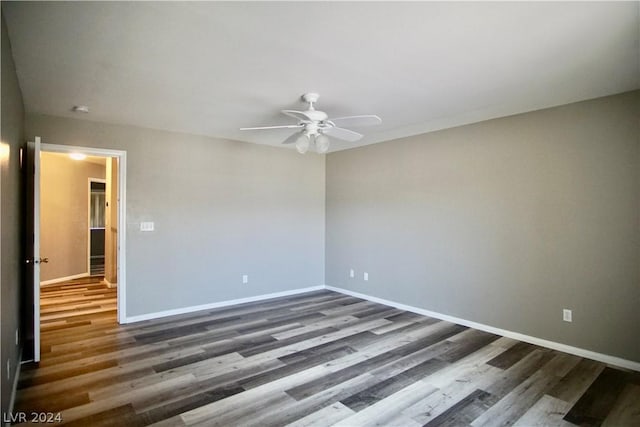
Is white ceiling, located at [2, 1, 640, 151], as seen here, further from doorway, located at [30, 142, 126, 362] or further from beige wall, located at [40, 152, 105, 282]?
beige wall, located at [40, 152, 105, 282]

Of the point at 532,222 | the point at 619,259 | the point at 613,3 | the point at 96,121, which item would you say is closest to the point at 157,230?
the point at 96,121

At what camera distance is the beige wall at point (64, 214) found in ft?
22.0

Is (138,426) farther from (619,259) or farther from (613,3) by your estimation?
(619,259)

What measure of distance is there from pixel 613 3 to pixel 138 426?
12.6 feet

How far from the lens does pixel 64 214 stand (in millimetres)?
7070

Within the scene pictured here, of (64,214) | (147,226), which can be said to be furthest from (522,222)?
(64,214)

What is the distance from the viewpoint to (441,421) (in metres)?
2.35

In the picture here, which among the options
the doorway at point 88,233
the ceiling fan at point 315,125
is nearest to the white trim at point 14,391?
the doorway at point 88,233

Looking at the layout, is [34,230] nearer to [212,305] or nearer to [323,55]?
[212,305]

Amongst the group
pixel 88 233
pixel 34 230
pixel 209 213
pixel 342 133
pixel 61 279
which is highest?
pixel 342 133

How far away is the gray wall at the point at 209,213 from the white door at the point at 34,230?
54 centimetres

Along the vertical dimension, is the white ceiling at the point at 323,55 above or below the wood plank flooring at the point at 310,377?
above

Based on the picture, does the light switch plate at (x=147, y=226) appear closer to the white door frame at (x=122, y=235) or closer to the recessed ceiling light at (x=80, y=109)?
the white door frame at (x=122, y=235)

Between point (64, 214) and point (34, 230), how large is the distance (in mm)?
4645
